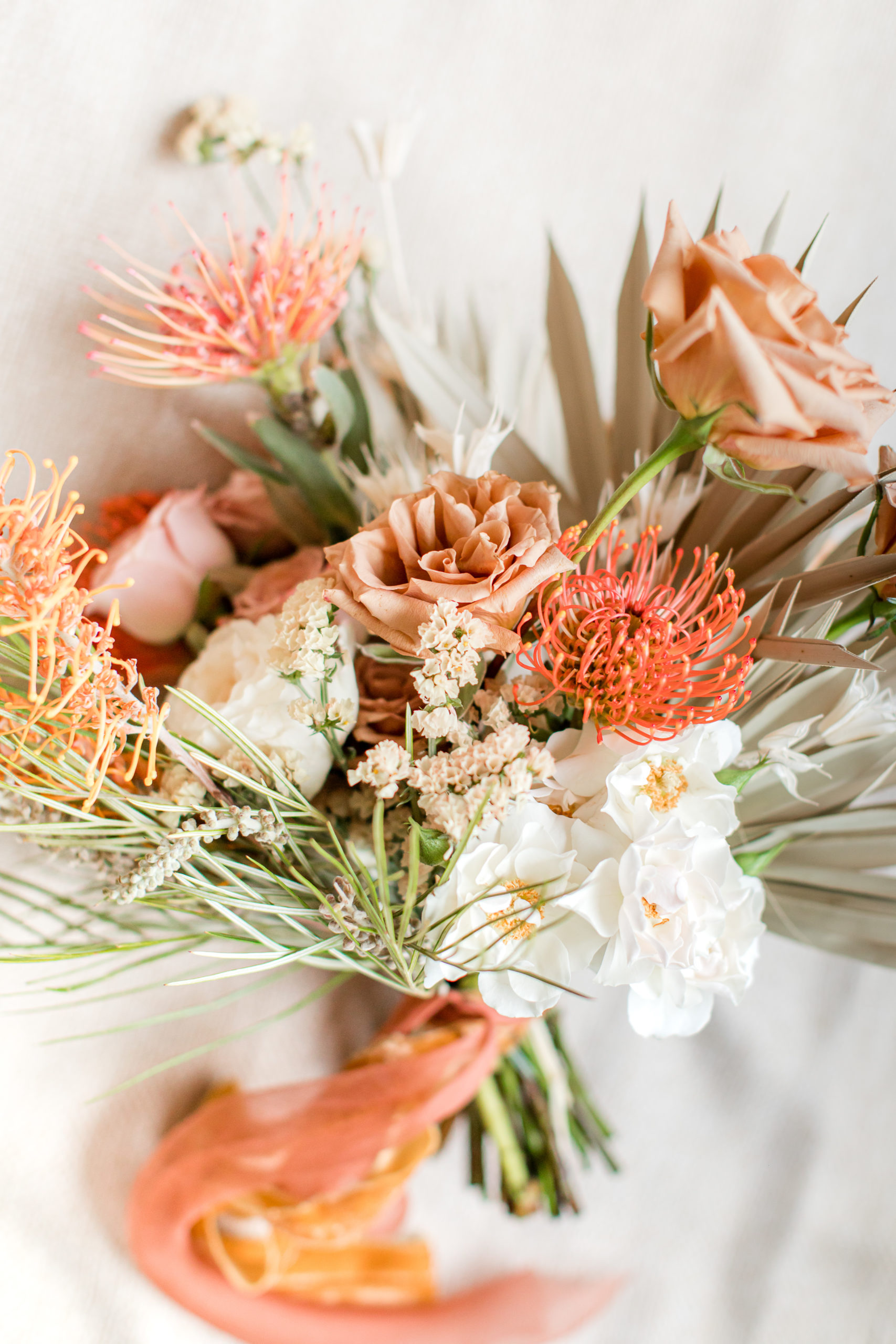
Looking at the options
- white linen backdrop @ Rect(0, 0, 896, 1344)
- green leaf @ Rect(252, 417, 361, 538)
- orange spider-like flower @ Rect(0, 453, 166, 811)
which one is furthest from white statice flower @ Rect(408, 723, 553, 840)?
white linen backdrop @ Rect(0, 0, 896, 1344)

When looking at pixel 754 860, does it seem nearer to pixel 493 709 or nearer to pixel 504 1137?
pixel 493 709

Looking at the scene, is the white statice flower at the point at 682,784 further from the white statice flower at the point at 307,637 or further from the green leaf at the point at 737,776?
the white statice flower at the point at 307,637

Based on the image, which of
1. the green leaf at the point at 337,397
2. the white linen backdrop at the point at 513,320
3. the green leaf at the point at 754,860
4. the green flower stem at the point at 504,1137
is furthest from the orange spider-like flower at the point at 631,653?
the green flower stem at the point at 504,1137

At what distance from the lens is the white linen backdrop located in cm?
56

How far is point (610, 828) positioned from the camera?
1.22 ft

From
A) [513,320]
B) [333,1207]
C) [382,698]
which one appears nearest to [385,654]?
[382,698]

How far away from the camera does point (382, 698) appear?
1.50 feet

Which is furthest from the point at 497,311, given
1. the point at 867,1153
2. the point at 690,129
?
the point at 867,1153

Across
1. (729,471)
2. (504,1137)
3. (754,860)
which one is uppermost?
(729,471)

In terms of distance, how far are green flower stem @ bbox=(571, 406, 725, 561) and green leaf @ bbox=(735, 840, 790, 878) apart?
197mm

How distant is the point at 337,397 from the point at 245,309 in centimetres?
7

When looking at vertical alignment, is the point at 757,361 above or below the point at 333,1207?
above

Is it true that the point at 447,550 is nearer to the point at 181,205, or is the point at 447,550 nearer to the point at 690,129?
the point at 181,205

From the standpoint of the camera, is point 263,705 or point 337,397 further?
point 337,397
